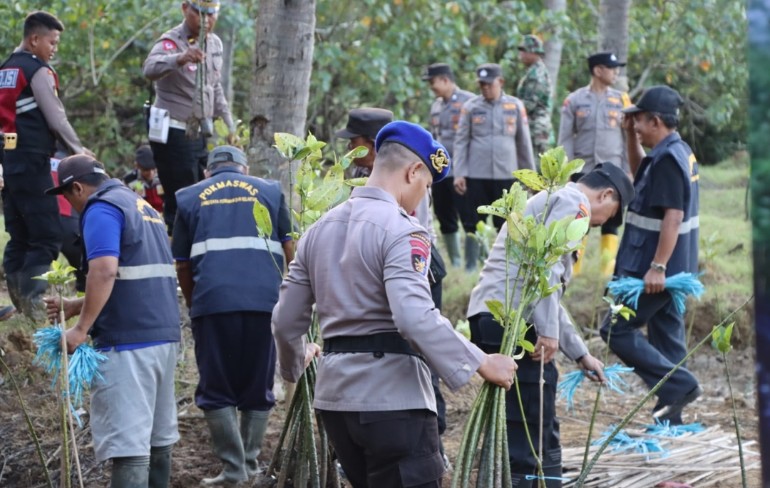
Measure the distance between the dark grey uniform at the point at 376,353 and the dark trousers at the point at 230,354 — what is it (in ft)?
6.09

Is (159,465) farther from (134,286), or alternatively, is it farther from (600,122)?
(600,122)

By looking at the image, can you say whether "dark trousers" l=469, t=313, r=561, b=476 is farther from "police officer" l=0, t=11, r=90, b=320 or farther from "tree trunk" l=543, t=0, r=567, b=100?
"tree trunk" l=543, t=0, r=567, b=100

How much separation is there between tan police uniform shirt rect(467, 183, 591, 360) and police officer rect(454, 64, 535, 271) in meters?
5.18

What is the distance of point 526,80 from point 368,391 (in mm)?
8054

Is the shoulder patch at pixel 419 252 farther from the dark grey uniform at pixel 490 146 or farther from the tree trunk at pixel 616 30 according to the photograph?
the tree trunk at pixel 616 30

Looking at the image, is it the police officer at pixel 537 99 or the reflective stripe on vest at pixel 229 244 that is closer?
the reflective stripe on vest at pixel 229 244

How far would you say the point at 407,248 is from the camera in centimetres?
368

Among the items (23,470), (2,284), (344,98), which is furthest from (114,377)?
(344,98)

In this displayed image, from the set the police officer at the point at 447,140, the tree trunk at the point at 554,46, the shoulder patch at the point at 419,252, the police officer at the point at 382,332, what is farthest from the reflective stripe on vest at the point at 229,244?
the tree trunk at the point at 554,46

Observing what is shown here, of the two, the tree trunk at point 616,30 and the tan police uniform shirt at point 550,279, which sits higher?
the tree trunk at point 616,30

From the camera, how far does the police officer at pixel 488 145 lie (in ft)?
34.4

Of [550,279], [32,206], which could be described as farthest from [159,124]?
[550,279]

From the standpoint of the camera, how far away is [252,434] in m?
6.01

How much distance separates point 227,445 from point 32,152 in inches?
114
